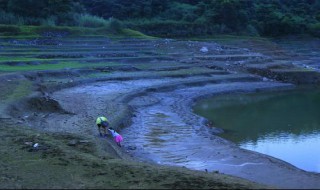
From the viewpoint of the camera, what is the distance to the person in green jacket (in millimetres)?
15906

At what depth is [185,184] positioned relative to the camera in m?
8.52

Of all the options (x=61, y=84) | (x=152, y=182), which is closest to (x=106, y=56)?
(x=61, y=84)

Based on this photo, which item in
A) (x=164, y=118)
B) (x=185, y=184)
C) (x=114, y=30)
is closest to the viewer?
(x=185, y=184)

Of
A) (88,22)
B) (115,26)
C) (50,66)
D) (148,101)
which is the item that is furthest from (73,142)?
(88,22)

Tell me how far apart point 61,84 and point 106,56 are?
568 inches

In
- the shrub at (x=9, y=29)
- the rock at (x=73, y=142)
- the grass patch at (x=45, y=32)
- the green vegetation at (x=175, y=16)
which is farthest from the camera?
the green vegetation at (x=175, y=16)

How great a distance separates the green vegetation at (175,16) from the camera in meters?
59.6

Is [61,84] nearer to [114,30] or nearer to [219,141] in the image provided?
[219,141]

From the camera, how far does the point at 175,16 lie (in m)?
75.9

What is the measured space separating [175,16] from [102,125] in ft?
203

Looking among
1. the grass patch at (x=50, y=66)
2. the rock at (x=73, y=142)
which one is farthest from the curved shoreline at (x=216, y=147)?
the grass patch at (x=50, y=66)

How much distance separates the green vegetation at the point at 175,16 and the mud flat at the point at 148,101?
1211 cm

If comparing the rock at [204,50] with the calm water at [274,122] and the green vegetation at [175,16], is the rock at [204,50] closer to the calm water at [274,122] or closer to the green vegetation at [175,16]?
the green vegetation at [175,16]

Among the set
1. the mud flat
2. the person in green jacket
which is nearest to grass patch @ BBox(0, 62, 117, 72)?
the mud flat
